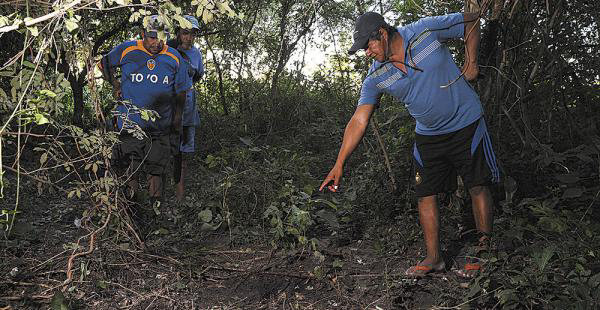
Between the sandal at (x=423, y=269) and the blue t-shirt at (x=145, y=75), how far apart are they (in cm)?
233

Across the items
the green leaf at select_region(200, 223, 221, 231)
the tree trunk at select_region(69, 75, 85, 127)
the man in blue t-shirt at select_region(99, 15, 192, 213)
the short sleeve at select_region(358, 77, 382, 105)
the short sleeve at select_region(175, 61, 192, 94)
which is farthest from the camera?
the tree trunk at select_region(69, 75, 85, 127)

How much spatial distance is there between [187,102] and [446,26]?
9.89 ft

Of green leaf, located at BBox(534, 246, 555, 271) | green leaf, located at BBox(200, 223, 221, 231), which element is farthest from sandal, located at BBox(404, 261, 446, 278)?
green leaf, located at BBox(200, 223, 221, 231)

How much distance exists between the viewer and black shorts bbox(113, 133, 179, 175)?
4.72 metres

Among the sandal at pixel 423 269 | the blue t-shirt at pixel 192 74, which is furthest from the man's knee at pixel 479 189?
the blue t-shirt at pixel 192 74

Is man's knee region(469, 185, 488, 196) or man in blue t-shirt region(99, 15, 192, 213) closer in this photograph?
man's knee region(469, 185, 488, 196)

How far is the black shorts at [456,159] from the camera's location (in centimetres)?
347

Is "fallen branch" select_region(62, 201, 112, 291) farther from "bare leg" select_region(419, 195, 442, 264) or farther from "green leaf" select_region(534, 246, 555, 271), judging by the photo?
"green leaf" select_region(534, 246, 555, 271)

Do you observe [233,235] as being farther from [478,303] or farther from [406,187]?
[478,303]

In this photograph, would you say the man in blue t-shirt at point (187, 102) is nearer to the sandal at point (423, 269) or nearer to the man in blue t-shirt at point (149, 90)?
the man in blue t-shirt at point (149, 90)

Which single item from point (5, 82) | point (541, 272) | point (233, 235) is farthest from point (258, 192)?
point (5, 82)

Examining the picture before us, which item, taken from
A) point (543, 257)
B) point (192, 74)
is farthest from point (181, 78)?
point (543, 257)

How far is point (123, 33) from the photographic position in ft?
26.9

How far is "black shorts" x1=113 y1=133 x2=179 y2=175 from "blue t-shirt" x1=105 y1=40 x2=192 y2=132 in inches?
4.4
